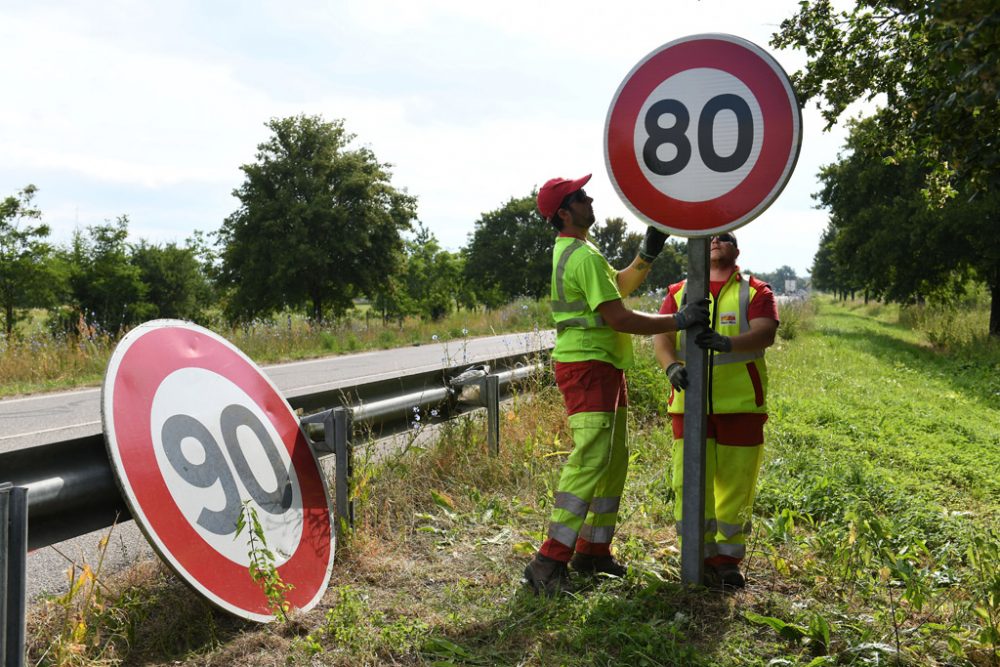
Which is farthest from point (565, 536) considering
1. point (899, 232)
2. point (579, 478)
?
point (899, 232)

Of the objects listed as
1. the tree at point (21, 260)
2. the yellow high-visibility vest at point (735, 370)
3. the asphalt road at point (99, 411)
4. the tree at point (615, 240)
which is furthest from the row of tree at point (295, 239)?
the tree at point (615, 240)

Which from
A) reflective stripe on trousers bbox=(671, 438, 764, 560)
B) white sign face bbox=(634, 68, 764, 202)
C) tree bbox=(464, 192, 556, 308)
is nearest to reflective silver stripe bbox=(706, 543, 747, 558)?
reflective stripe on trousers bbox=(671, 438, 764, 560)

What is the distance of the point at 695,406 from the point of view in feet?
9.52

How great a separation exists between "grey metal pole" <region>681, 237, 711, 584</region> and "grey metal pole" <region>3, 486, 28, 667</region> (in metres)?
2.26

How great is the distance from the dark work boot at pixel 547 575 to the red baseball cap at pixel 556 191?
5.25ft

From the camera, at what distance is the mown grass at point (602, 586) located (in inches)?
102

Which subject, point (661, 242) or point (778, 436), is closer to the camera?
point (661, 242)

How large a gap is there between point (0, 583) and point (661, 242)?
2.69m

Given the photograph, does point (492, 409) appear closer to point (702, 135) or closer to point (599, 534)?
point (599, 534)

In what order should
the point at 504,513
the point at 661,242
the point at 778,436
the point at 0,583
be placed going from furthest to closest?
the point at 778,436 < the point at 504,513 < the point at 661,242 < the point at 0,583

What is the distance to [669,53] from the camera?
280cm

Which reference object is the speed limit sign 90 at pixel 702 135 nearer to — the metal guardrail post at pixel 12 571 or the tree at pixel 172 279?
the metal guardrail post at pixel 12 571

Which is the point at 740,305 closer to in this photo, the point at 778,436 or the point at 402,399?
the point at 402,399

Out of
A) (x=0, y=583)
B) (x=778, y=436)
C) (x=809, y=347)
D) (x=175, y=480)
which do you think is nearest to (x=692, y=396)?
(x=175, y=480)
